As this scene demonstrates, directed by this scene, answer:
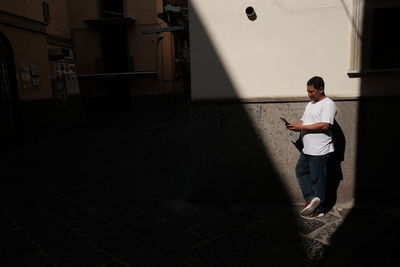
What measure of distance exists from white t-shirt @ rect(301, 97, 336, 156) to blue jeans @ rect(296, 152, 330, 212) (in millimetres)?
87

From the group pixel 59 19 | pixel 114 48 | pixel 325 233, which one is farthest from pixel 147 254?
pixel 59 19

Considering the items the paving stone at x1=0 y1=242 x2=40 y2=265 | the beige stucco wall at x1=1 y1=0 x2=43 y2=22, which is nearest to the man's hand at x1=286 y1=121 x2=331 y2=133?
the paving stone at x1=0 y1=242 x2=40 y2=265

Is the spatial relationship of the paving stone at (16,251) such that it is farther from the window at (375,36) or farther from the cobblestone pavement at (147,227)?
the window at (375,36)

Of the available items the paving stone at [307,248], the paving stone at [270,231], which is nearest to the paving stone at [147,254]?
the paving stone at [270,231]

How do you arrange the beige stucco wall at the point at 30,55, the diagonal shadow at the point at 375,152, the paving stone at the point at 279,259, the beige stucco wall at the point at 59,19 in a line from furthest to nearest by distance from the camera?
the beige stucco wall at the point at 59,19, the beige stucco wall at the point at 30,55, the diagonal shadow at the point at 375,152, the paving stone at the point at 279,259

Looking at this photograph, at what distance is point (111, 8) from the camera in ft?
58.0

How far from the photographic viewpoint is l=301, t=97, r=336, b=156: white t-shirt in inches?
132

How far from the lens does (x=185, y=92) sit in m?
23.6

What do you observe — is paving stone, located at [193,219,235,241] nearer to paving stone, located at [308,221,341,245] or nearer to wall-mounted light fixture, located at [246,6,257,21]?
paving stone, located at [308,221,341,245]

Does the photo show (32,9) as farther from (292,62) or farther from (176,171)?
(292,62)

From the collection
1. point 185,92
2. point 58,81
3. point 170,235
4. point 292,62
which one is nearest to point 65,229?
point 170,235

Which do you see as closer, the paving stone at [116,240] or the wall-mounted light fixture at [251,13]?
the paving stone at [116,240]

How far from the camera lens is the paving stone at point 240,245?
9.55 ft

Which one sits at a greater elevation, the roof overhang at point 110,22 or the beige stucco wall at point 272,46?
the roof overhang at point 110,22
